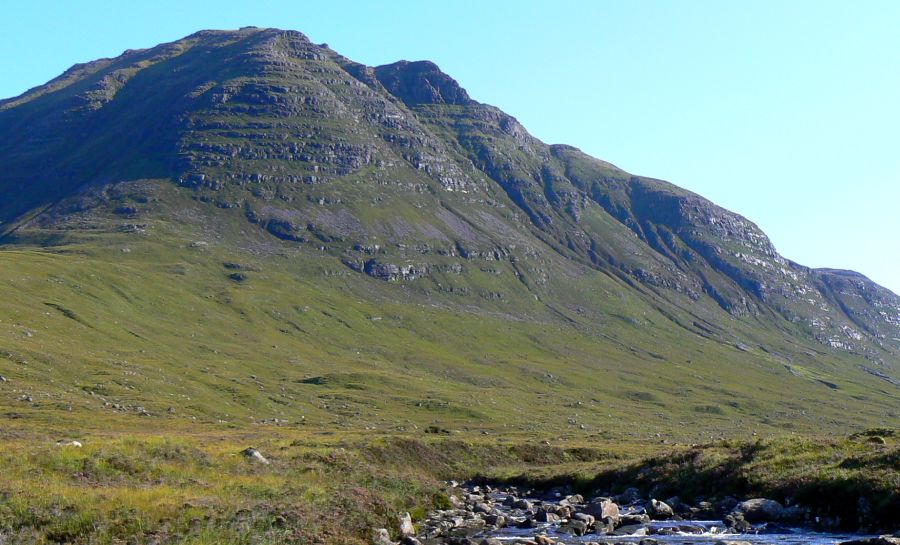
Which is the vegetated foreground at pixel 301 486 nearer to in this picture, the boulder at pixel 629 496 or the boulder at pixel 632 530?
the boulder at pixel 629 496

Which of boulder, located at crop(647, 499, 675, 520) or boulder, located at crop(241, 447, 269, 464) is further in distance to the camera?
boulder, located at crop(241, 447, 269, 464)

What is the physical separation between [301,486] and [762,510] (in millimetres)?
23653

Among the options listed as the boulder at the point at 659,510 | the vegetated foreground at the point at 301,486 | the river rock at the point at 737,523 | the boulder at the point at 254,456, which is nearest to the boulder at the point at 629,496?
the vegetated foreground at the point at 301,486

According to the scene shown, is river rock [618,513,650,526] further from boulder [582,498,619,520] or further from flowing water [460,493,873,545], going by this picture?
flowing water [460,493,873,545]

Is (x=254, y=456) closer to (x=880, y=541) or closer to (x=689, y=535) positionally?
(x=689, y=535)

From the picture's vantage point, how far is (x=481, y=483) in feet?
207

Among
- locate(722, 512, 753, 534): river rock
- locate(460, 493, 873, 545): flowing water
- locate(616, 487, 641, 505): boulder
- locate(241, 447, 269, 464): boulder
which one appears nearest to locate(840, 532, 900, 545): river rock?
locate(460, 493, 873, 545): flowing water

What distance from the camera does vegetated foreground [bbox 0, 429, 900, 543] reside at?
28.4 m

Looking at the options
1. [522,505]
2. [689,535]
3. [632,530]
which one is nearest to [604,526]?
[632,530]

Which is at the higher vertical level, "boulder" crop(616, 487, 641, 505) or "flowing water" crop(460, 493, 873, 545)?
"flowing water" crop(460, 493, 873, 545)

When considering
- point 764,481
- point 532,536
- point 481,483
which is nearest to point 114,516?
point 532,536

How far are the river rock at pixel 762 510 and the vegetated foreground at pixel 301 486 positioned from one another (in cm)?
143

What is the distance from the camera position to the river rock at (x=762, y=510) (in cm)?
3894

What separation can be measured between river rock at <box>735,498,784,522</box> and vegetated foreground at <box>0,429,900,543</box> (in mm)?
1430
